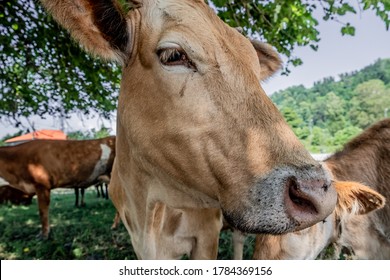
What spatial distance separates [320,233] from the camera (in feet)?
7.47

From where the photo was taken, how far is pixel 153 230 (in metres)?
2.21

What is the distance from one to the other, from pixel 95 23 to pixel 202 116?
0.70 m

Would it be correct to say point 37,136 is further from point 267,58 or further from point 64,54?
point 267,58

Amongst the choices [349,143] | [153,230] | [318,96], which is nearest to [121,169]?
[153,230]

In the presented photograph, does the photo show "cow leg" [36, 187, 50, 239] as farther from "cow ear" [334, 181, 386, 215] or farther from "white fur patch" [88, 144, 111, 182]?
"cow ear" [334, 181, 386, 215]

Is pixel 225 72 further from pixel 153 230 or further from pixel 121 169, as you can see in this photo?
pixel 153 230

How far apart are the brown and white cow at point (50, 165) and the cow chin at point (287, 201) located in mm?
5471

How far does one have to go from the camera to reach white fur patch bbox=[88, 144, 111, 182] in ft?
25.4

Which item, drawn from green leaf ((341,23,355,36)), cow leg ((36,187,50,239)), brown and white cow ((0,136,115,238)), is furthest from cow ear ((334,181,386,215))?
brown and white cow ((0,136,115,238))

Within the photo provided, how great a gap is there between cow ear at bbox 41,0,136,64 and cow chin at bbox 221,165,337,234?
0.92 m

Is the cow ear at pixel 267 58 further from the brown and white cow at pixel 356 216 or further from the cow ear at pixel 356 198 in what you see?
the cow ear at pixel 356 198

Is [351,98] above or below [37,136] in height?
above

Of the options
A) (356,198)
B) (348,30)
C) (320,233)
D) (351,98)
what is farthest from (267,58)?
(351,98)

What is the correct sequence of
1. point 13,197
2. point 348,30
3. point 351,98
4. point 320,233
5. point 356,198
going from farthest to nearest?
point 13,197 < point 351,98 < point 348,30 < point 320,233 < point 356,198
